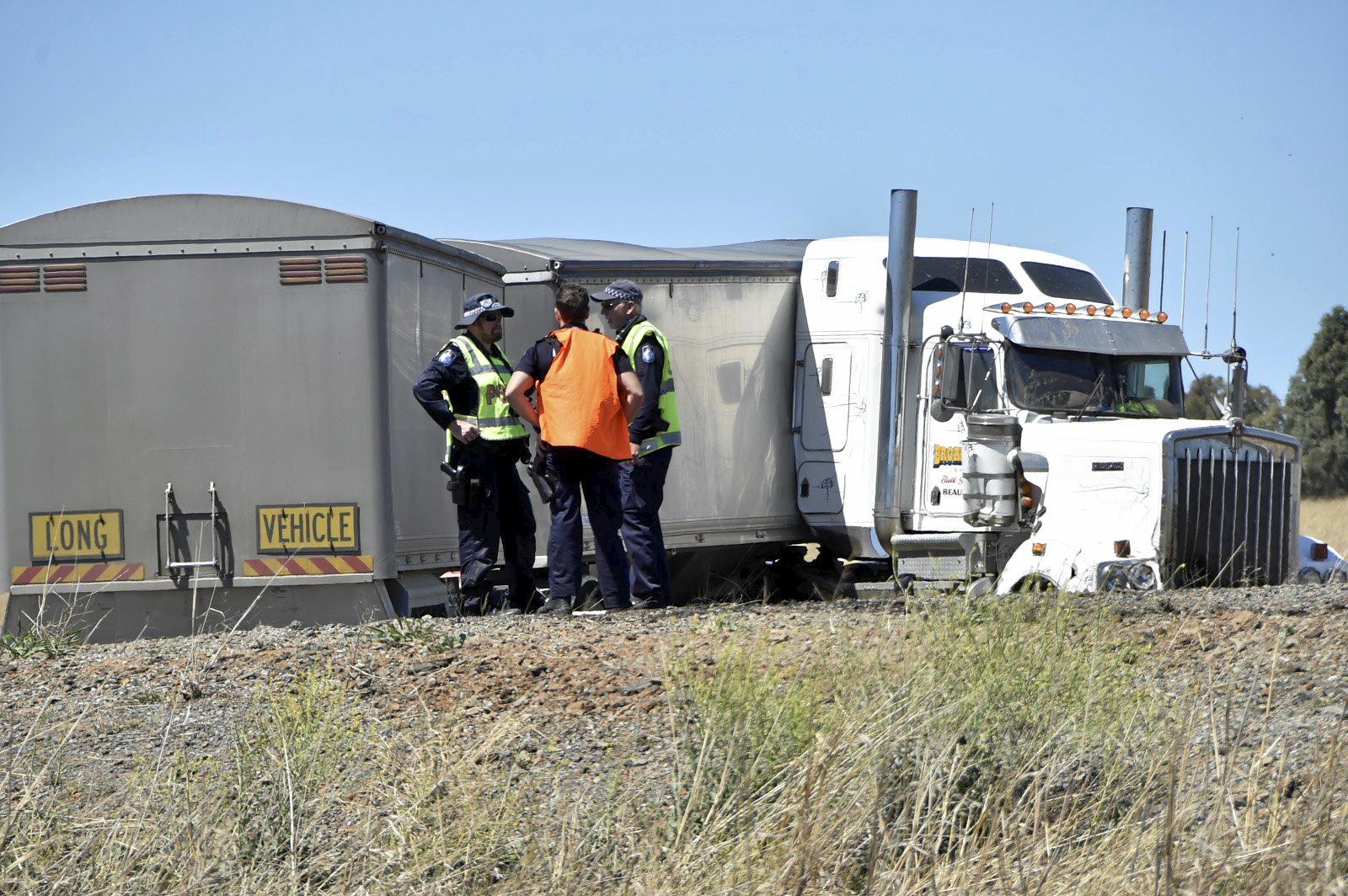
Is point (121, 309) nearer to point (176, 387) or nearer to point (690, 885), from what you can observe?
point (176, 387)

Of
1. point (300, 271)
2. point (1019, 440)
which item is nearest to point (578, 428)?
point (300, 271)

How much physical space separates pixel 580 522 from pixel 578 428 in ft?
1.86

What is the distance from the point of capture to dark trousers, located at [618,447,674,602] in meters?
8.98

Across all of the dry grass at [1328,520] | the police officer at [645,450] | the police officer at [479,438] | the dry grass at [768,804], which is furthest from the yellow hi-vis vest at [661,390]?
the dry grass at [1328,520]

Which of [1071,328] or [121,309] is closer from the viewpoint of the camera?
[121,309]

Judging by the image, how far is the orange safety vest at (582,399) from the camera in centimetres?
869

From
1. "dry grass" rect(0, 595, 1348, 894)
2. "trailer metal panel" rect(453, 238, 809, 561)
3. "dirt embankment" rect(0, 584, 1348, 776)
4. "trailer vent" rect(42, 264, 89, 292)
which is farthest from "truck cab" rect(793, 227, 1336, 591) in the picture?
"trailer vent" rect(42, 264, 89, 292)

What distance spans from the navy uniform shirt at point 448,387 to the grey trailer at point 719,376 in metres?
1.95

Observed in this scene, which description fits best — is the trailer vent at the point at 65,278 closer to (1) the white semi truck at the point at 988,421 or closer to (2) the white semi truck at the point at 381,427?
(2) the white semi truck at the point at 381,427

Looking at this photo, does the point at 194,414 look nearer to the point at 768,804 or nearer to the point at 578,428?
the point at 578,428

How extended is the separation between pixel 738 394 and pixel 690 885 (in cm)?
804

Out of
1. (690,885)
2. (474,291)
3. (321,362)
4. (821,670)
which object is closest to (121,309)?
(321,362)

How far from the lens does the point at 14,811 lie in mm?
4332

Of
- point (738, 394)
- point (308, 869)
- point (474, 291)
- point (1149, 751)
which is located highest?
point (474, 291)
